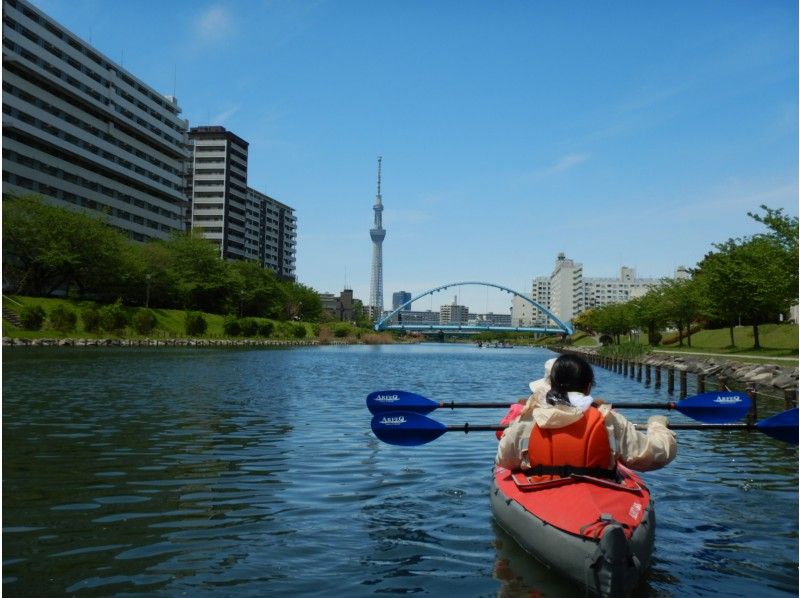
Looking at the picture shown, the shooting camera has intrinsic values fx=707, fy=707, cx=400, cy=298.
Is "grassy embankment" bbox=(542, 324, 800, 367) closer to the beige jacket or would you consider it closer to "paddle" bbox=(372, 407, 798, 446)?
"paddle" bbox=(372, 407, 798, 446)

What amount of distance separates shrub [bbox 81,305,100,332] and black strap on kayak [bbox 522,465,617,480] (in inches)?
2551

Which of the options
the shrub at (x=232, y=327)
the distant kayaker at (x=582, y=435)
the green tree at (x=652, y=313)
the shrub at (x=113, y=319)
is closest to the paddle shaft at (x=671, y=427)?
the distant kayaker at (x=582, y=435)

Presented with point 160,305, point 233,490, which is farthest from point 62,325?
point 233,490

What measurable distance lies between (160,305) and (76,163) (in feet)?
77.8

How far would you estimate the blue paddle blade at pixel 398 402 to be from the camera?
12.3 meters

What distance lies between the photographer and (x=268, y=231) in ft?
608

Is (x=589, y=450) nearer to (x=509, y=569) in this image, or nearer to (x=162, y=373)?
(x=509, y=569)

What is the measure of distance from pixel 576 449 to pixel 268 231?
183062mm

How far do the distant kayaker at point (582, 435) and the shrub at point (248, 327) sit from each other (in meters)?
85.3

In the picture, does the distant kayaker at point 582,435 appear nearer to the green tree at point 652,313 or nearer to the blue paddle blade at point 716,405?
the blue paddle blade at point 716,405

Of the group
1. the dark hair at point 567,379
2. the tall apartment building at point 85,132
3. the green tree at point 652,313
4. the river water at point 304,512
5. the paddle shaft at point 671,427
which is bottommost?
the river water at point 304,512

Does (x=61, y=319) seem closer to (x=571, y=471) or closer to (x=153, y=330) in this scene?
(x=153, y=330)

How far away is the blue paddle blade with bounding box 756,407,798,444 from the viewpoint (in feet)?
32.6

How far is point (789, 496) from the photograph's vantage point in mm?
10602
